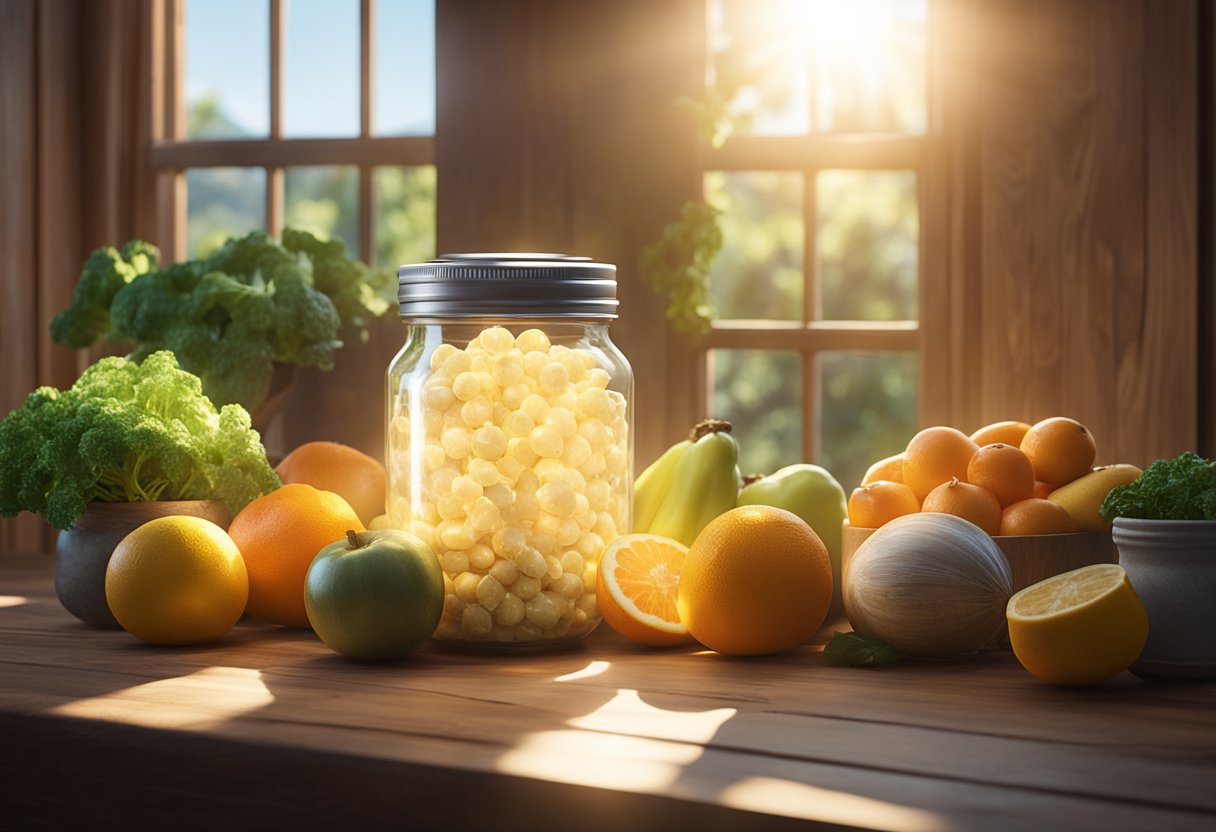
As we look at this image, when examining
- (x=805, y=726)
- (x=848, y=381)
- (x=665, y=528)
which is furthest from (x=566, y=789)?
(x=848, y=381)

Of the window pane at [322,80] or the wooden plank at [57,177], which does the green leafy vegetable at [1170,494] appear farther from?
the window pane at [322,80]

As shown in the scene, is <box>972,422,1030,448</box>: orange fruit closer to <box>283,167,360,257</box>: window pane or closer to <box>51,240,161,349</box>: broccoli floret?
<box>51,240,161,349</box>: broccoli floret

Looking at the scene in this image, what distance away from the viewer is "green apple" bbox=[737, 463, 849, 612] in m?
1.28

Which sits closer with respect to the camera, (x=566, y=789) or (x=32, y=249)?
(x=566, y=789)

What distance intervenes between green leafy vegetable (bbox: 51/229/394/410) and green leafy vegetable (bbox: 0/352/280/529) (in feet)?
1.19

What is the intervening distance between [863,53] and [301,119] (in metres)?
7.40

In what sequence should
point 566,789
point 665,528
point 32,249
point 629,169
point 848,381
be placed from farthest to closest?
1. point 848,381
2. point 32,249
3. point 629,169
4. point 665,528
5. point 566,789

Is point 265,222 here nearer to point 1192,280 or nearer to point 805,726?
point 1192,280

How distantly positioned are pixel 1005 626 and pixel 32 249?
173cm

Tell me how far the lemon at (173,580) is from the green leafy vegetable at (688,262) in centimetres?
96

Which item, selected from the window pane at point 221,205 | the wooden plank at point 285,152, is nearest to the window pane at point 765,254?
the window pane at point 221,205

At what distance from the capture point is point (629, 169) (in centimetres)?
198

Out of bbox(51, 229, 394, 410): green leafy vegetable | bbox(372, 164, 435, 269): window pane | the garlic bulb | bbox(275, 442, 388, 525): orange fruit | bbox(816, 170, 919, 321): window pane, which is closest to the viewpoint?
the garlic bulb

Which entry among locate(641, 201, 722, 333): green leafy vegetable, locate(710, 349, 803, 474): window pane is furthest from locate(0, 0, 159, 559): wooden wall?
locate(710, 349, 803, 474): window pane
